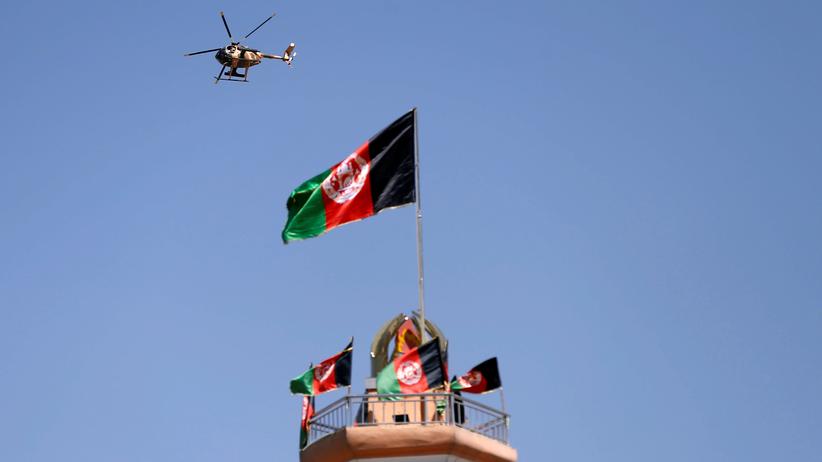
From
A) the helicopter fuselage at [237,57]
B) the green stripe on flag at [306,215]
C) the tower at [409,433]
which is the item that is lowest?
the tower at [409,433]

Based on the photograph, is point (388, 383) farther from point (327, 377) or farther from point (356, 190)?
point (356, 190)

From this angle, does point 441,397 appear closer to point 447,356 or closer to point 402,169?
point 447,356

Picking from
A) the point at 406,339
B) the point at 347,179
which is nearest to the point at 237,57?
the point at 347,179

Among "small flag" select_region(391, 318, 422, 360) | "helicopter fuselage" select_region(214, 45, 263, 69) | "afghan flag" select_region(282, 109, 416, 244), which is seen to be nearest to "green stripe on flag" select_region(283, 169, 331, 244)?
"afghan flag" select_region(282, 109, 416, 244)

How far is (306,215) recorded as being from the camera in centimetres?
3656

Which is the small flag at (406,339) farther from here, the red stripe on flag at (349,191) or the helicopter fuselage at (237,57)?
the helicopter fuselage at (237,57)

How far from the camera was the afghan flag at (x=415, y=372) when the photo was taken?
1270 inches

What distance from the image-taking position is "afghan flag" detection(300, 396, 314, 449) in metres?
33.7

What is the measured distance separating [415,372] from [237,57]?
→ 152 feet

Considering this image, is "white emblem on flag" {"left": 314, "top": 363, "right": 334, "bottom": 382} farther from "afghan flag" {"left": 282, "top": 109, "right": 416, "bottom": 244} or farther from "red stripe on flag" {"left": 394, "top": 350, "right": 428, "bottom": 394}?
"afghan flag" {"left": 282, "top": 109, "right": 416, "bottom": 244}

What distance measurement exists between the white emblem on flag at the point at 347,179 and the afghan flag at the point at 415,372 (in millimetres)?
5682

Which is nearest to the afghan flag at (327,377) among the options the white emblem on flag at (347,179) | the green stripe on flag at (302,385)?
the green stripe on flag at (302,385)

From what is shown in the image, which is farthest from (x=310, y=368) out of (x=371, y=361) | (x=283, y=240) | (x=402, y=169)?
(x=402, y=169)

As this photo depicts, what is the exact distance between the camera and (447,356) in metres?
35.0
